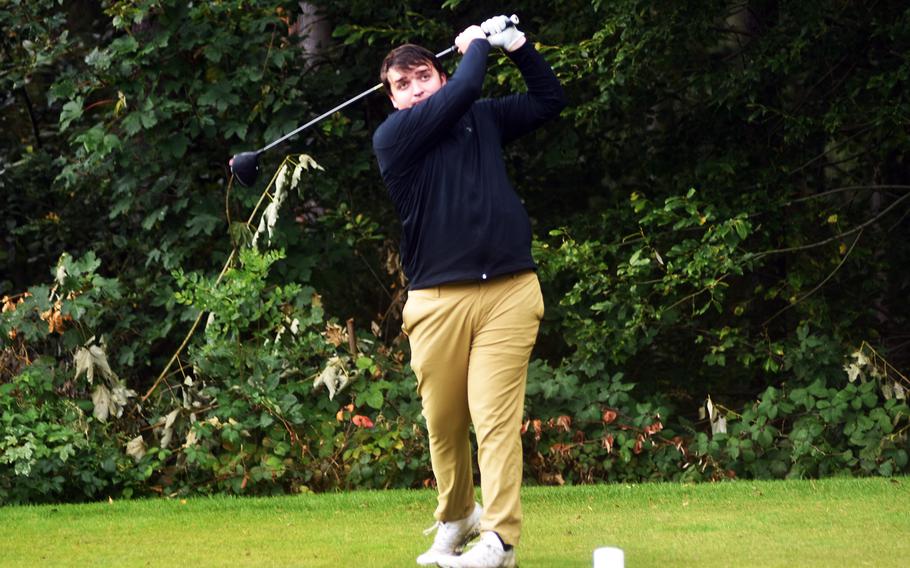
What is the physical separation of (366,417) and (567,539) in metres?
2.75

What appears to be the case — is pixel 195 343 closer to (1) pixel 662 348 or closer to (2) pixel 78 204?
(2) pixel 78 204

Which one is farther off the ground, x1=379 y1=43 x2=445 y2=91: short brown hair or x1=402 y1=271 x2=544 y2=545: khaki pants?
x1=379 y1=43 x2=445 y2=91: short brown hair

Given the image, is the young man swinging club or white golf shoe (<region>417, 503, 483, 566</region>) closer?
the young man swinging club

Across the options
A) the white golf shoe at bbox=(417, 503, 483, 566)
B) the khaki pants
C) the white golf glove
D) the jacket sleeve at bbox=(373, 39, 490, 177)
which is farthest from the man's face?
the white golf shoe at bbox=(417, 503, 483, 566)

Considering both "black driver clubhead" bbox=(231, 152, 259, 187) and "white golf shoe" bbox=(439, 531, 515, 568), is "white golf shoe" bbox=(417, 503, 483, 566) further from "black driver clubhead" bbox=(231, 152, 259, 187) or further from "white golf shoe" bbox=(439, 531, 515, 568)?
"black driver clubhead" bbox=(231, 152, 259, 187)

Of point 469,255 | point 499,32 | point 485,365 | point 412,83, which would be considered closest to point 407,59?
point 412,83

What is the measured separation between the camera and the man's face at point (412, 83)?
17.8ft

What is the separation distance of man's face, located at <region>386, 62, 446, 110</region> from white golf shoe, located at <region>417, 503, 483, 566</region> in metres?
1.57

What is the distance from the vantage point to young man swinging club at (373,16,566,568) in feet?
17.1

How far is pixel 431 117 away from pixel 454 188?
0.27 meters

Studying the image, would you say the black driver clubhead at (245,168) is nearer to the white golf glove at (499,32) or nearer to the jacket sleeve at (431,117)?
the jacket sleeve at (431,117)

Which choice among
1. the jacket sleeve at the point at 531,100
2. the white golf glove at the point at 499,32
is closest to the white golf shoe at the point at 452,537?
the jacket sleeve at the point at 531,100

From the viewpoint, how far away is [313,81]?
10898mm

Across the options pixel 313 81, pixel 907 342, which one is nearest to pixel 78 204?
pixel 313 81
